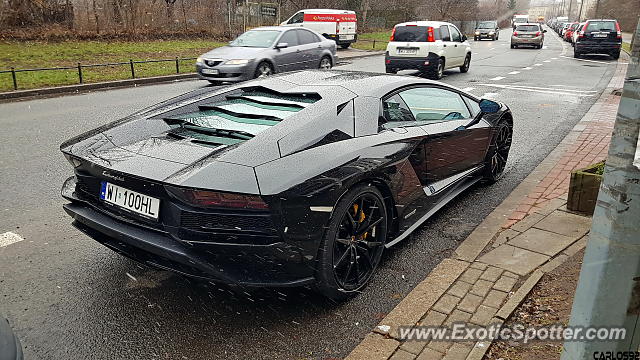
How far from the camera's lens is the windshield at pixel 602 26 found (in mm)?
23312

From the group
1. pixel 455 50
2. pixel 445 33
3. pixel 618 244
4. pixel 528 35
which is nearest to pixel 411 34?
pixel 445 33

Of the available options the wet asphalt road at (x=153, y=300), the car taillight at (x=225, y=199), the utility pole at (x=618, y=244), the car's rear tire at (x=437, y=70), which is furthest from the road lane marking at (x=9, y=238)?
the car's rear tire at (x=437, y=70)

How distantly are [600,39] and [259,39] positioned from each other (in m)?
17.1

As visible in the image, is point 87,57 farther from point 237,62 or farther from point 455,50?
point 455,50

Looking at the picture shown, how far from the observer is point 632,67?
184cm

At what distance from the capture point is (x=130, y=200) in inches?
119

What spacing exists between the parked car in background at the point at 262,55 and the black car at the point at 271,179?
9.18 metres

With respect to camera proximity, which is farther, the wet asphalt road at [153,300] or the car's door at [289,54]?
the car's door at [289,54]

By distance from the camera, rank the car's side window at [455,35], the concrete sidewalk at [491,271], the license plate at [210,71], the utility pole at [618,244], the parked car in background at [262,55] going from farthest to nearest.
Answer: the car's side window at [455,35], the license plate at [210,71], the parked car in background at [262,55], the concrete sidewalk at [491,271], the utility pole at [618,244]

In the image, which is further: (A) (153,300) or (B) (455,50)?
(B) (455,50)

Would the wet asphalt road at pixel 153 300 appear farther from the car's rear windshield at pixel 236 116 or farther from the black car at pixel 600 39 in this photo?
the black car at pixel 600 39

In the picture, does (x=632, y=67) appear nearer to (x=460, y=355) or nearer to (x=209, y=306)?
(x=460, y=355)

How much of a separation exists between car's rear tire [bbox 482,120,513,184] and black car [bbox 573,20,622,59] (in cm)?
2105

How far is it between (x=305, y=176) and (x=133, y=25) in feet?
81.2
